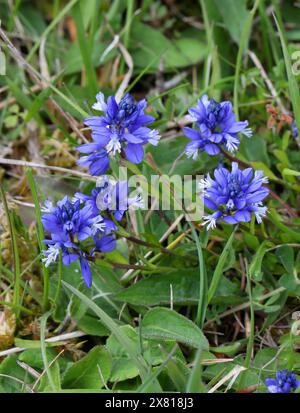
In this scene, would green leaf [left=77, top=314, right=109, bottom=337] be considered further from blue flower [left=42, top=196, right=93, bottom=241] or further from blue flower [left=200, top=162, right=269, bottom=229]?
blue flower [left=200, top=162, right=269, bottom=229]

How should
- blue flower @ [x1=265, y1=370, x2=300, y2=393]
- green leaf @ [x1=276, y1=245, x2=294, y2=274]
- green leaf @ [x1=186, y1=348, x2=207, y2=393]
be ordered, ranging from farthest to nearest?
green leaf @ [x1=276, y1=245, x2=294, y2=274], blue flower @ [x1=265, y1=370, x2=300, y2=393], green leaf @ [x1=186, y1=348, x2=207, y2=393]

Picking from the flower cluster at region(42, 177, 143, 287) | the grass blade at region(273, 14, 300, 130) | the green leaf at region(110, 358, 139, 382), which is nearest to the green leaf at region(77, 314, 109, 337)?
the green leaf at region(110, 358, 139, 382)

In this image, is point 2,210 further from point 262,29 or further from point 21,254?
point 262,29

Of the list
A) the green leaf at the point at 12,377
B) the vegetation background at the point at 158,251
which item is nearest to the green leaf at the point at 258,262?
the vegetation background at the point at 158,251

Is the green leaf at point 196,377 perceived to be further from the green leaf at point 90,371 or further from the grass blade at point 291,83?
the grass blade at point 291,83

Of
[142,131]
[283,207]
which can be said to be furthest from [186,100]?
[142,131]

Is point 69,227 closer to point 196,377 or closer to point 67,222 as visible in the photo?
point 67,222
